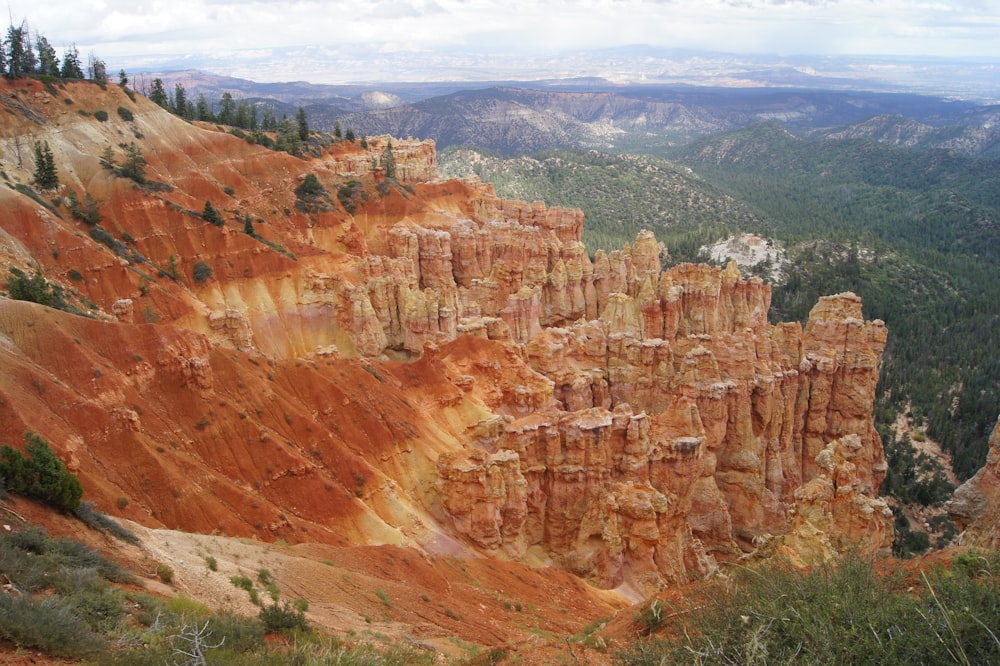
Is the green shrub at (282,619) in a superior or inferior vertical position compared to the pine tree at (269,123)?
inferior

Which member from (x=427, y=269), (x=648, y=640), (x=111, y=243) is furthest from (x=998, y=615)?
(x=427, y=269)

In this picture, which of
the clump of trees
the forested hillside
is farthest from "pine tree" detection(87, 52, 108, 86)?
the forested hillside

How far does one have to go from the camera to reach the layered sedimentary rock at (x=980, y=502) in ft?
64.3

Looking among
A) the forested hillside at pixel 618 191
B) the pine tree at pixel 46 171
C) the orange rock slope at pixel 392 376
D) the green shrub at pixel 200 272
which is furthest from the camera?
the forested hillside at pixel 618 191

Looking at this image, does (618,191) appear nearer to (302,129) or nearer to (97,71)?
(302,129)

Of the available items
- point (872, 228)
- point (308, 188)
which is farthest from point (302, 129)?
point (872, 228)

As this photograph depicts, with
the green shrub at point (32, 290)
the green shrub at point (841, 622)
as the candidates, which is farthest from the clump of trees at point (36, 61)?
the green shrub at point (841, 622)

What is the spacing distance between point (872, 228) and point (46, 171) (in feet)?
434

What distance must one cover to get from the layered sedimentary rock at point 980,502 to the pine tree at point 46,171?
1928 inches

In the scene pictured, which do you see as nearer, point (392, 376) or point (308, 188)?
point (392, 376)

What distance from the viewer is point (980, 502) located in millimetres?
20203

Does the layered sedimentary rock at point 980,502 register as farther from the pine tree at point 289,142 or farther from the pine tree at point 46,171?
the pine tree at point 289,142

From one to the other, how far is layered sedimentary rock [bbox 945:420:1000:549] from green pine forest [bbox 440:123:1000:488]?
127ft

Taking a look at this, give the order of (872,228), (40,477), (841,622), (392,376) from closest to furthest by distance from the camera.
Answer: (841,622), (40,477), (392,376), (872,228)
